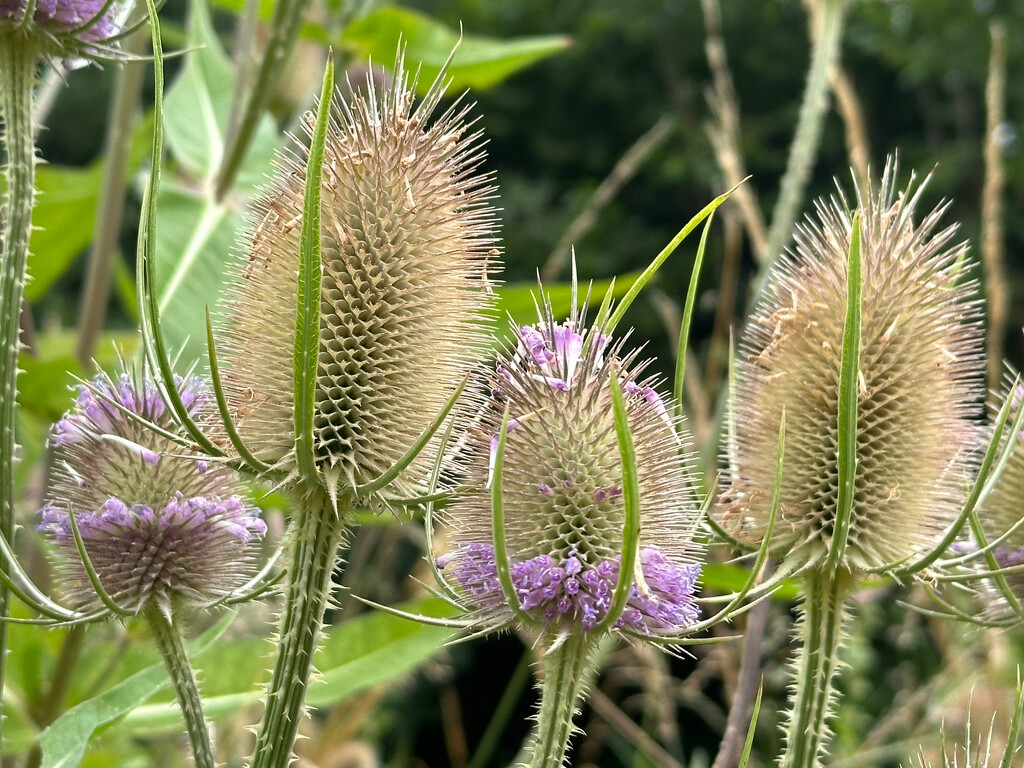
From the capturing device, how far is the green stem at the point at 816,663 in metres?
0.96

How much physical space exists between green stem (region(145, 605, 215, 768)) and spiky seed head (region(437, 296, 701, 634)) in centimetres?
24

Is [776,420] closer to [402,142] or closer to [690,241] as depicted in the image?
[402,142]

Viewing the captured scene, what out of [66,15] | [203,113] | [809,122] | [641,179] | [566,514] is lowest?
[566,514]

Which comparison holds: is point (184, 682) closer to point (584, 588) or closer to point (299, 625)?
point (299, 625)

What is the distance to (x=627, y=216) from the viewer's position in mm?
13844

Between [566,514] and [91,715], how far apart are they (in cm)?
52

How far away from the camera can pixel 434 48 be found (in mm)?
2033

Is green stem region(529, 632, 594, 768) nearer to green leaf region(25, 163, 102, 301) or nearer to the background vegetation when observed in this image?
the background vegetation

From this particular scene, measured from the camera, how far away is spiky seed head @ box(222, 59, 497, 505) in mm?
930

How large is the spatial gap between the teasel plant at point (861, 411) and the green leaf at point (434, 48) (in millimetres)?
998

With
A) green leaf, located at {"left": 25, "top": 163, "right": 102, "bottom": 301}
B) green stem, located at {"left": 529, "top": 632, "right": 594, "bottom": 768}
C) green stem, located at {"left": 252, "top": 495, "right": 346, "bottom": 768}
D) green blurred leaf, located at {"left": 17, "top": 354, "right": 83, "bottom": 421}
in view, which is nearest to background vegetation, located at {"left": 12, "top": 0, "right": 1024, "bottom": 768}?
green leaf, located at {"left": 25, "top": 163, "right": 102, "bottom": 301}

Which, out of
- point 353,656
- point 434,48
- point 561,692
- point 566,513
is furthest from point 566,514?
point 434,48

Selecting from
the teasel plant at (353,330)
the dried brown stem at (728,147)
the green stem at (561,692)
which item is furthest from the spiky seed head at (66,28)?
the dried brown stem at (728,147)

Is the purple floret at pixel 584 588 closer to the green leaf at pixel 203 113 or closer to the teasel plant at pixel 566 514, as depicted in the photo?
the teasel plant at pixel 566 514
